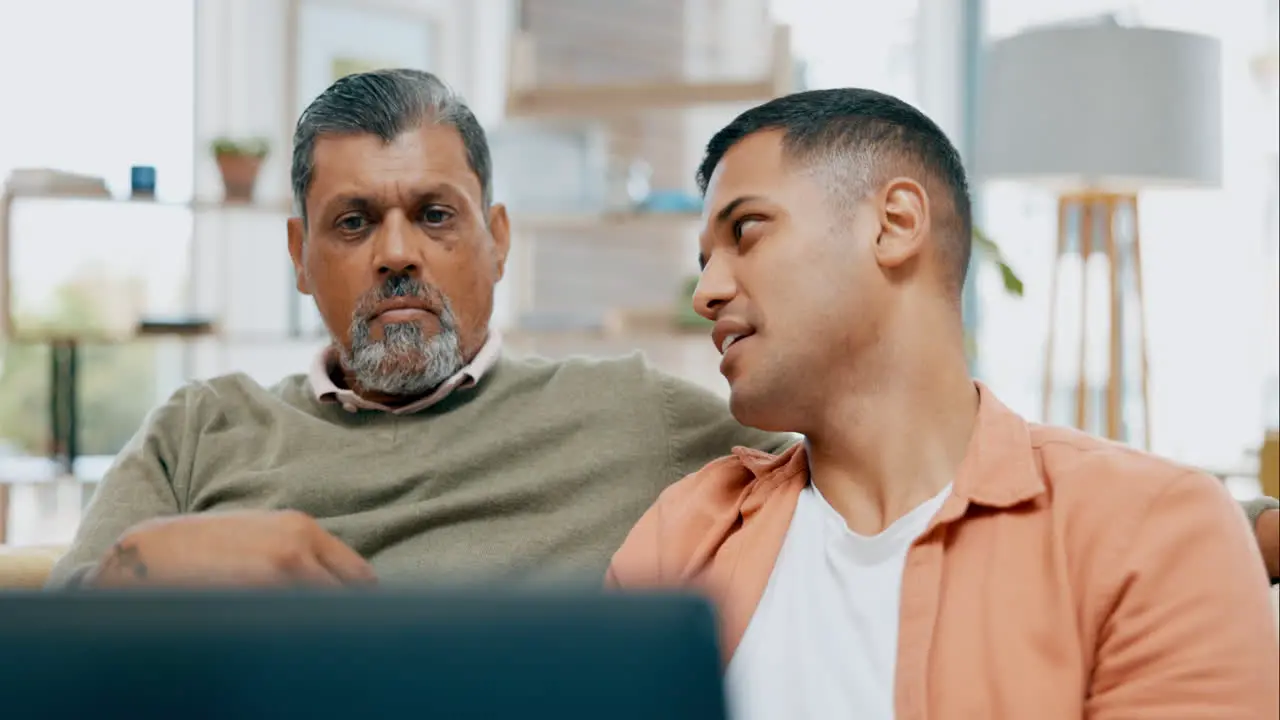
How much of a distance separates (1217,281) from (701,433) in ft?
11.9

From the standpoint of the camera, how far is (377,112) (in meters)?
1.71

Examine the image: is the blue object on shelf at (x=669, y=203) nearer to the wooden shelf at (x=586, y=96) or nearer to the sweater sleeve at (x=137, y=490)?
the wooden shelf at (x=586, y=96)

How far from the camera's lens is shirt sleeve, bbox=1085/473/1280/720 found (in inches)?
38.7

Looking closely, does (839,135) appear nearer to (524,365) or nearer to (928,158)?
(928,158)

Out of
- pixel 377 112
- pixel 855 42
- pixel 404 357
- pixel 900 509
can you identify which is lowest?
pixel 900 509

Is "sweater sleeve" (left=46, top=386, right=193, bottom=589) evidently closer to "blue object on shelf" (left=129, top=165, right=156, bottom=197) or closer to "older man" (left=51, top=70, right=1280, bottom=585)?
"older man" (left=51, top=70, right=1280, bottom=585)

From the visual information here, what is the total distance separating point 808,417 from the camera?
128cm

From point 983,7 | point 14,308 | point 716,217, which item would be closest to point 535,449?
point 716,217

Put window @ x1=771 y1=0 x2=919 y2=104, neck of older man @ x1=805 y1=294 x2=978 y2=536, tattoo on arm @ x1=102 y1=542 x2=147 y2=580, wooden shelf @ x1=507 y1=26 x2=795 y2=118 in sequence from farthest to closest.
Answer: window @ x1=771 y1=0 x2=919 y2=104 → wooden shelf @ x1=507 y1=26 x2=795 y2=118 → neck of older man @ x1=805 y1=294 x2=978 y2=536 → tattoo on arm @ x1=102 y1=542 x2=147 y2=580

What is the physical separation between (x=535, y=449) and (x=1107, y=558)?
0.80m

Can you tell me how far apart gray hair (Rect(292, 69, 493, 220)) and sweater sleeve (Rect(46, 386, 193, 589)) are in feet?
1.08

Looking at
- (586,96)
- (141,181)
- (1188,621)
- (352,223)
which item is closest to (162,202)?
(141,181)

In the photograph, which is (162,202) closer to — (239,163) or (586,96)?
(239,163)

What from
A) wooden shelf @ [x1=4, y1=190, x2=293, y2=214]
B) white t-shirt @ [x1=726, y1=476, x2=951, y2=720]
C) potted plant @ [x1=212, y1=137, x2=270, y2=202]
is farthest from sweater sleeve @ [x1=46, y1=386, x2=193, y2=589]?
potted plant @ [x1=212, y1=137, x2=270, y2=202]
